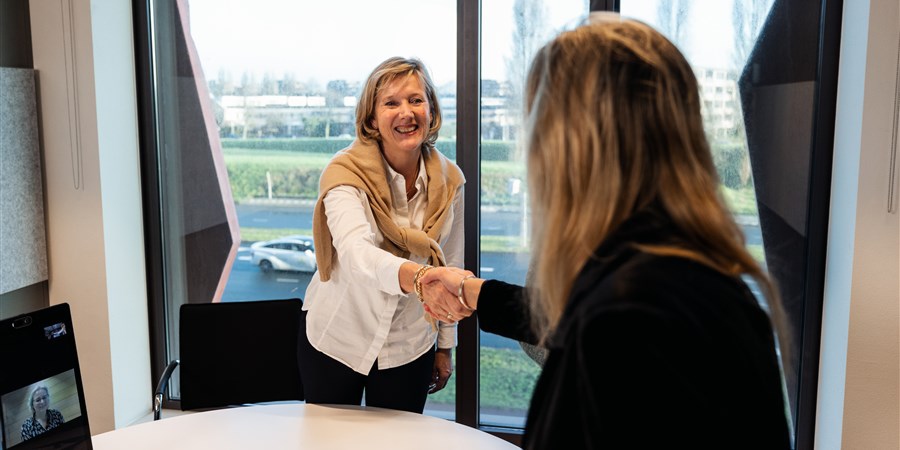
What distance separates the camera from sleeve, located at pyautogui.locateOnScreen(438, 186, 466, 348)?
240 centimetres

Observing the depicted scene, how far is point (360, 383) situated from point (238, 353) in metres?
0.54

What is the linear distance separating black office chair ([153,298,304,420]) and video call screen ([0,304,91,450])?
89 centimetres

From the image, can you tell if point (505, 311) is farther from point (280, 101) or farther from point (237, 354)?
point (280, 101)

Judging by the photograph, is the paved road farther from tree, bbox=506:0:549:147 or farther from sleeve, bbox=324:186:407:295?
sleeve, bbox=324:186:407:295

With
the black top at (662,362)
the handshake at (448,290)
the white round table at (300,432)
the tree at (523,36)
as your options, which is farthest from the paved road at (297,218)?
the black top at (662,362)

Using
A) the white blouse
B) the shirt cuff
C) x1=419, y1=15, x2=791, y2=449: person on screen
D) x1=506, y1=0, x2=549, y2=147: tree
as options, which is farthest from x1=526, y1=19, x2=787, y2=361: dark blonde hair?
x1=506, y1=0, x2=549, y2=147: tree

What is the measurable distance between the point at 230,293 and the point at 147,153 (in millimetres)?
713

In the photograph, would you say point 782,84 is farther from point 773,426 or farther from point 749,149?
point 773,426

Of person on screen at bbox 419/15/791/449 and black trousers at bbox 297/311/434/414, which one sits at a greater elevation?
person on screen at bbox 419/15/791/449

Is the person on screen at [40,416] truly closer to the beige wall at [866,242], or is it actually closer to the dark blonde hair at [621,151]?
the dark blonde hair at [621,151]

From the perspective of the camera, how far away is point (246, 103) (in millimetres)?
3234

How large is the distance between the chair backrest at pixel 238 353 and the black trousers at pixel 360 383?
322 millimetres

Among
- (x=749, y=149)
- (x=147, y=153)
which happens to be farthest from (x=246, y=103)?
(x=749, y=149)

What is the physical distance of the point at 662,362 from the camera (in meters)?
0.78
